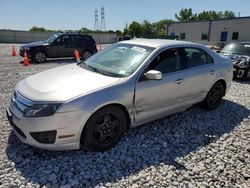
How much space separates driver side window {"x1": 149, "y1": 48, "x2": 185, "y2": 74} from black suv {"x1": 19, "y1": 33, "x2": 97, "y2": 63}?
10.4 metres

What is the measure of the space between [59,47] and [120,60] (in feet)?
34.7

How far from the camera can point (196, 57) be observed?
16.5ft

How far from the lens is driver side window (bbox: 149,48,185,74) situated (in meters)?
4.19

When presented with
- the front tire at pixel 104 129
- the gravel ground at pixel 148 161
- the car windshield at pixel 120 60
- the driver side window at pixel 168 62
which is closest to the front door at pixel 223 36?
the gravel ground at pixel 148 161

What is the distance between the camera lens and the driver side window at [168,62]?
4191mm

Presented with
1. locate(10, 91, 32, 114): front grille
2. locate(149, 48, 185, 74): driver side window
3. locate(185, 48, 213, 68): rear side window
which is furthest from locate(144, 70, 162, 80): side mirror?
locate(10, 91, 32, 114): front grille

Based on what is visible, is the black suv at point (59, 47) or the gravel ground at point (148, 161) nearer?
the gravel ground at point (148, 161)

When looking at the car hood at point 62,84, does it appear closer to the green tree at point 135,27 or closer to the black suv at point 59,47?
the black suv at point 59,47

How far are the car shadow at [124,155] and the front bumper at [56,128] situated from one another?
25 centimetres

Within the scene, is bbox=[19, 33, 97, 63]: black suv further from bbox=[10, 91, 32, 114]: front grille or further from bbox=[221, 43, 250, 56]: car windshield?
bbox=[10, 91, 32, 114]: front grille

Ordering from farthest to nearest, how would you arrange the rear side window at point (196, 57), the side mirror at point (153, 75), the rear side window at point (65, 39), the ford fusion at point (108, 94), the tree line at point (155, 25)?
the tree line at point (155, 25) < the rear side window at point (65, 39) < the rear side window at point (196, 57) < the side mirror at point (153, 75) < the ford fusion at point (108, 94)

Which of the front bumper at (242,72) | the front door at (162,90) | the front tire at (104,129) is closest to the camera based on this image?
the front tire at (104,129)

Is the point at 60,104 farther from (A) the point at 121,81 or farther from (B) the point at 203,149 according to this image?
(B) the point at 203,149

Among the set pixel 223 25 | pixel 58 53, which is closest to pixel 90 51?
pixel 58 53
